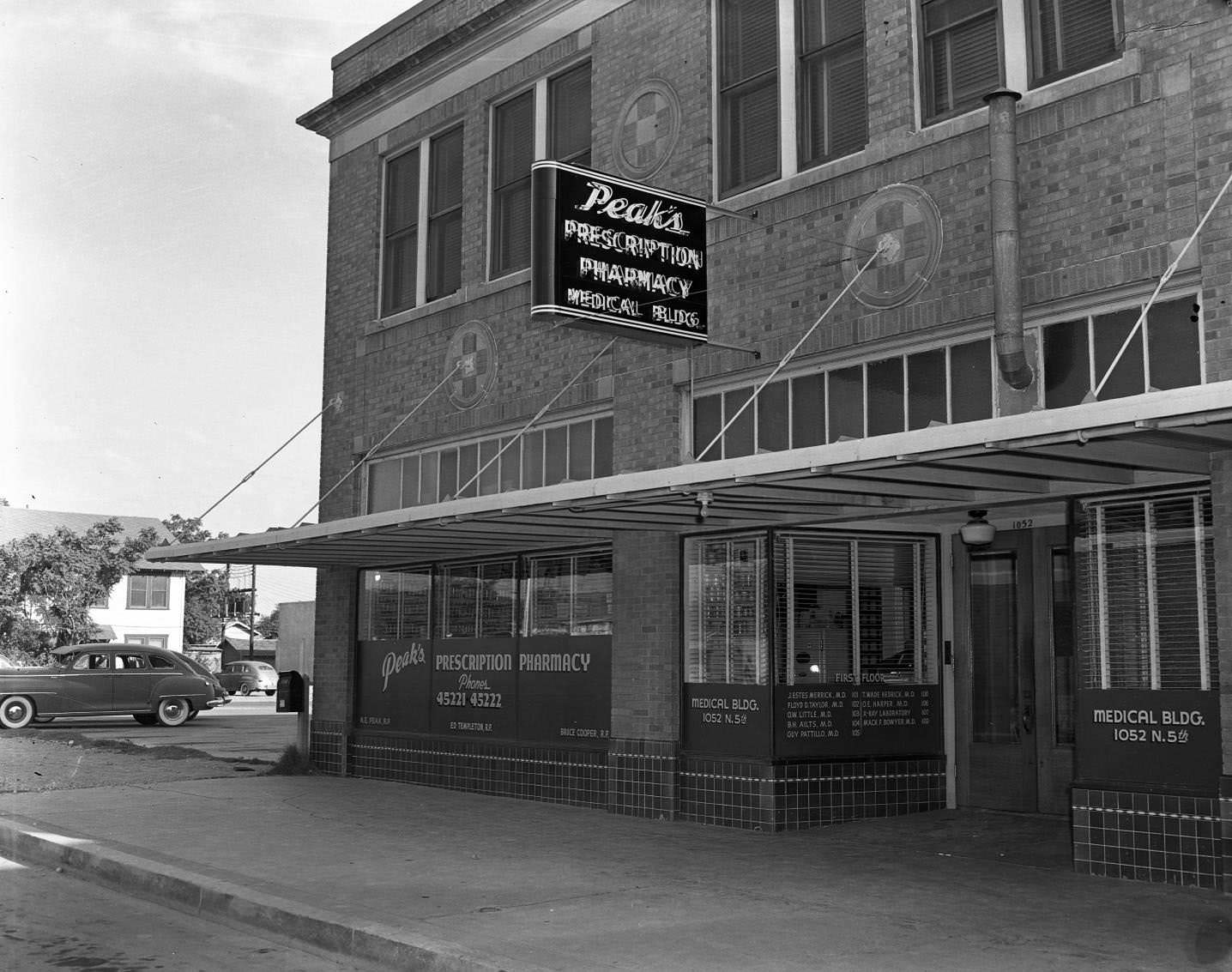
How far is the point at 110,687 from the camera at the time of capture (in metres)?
27.8

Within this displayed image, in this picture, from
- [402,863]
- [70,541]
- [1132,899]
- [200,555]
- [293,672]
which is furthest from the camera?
[70,541]

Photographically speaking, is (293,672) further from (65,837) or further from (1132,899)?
(1132,899)

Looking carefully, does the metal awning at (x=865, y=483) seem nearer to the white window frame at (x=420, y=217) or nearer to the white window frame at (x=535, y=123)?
the white window frame at (x=535, y=123)

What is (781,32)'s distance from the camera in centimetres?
1219

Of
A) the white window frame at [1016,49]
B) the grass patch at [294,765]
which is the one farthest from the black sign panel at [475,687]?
the white window frame at [1016,49]

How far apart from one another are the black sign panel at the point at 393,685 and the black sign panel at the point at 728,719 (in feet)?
14.7

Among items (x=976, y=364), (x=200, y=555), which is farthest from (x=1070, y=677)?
(x=200, y=555)

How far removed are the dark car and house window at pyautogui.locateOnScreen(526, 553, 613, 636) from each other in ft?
54.0

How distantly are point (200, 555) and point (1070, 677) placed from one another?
953cm

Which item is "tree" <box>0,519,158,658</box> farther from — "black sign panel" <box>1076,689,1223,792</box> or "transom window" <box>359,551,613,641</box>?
"black sign panel" <box>1076,689,1223,792</box>

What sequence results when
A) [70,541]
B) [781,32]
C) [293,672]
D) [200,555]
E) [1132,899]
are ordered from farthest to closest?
[70,541] → [293,672] → [200,555] → [781,32] → [1132,899]

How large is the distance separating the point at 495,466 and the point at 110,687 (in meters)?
16.0

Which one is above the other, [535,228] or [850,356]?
[535,228]

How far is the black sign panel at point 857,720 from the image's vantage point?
11.7 meters
